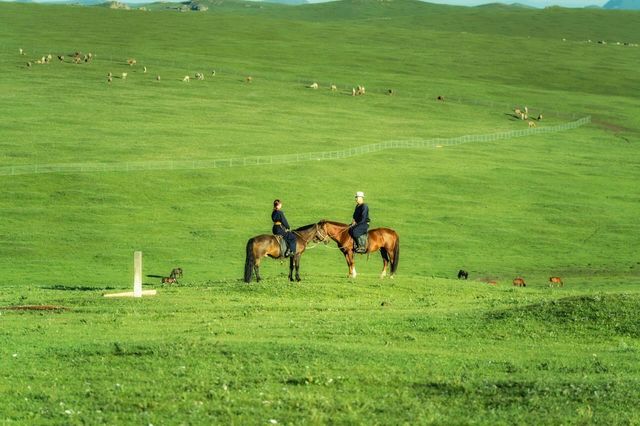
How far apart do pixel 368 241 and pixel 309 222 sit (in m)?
28.1

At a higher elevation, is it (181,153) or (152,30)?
(152,30)

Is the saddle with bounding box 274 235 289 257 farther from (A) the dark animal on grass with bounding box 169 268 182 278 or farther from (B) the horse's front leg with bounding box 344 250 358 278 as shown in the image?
(A) the dark animal on grass with bounding box 169 268 182 278

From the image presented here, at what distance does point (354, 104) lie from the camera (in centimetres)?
12338

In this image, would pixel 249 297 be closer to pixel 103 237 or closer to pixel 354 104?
pixel 103 237

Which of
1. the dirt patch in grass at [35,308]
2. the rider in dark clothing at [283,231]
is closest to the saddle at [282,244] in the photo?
the rider in dark clothing at [283,231]

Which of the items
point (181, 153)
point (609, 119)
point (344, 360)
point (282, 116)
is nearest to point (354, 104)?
point (282, 116)

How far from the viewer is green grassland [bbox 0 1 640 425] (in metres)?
20.0

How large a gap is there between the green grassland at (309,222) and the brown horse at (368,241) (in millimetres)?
977

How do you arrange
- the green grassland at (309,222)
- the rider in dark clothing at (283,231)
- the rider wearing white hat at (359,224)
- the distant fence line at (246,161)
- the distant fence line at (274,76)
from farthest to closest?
the distant fence line at (274,76) → the distant fence line at (246,161) → the rider wearing white hat at (359,224) → the rider in dark clothing at (283,231) → the green grassland at (309,222)

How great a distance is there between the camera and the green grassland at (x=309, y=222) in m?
20.0

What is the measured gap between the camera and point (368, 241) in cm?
4006

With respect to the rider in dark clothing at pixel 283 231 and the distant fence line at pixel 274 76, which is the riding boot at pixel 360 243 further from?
the distant fence line at pixel 274 76

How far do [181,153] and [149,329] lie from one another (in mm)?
60217

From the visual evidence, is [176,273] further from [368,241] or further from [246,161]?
[246,161]
